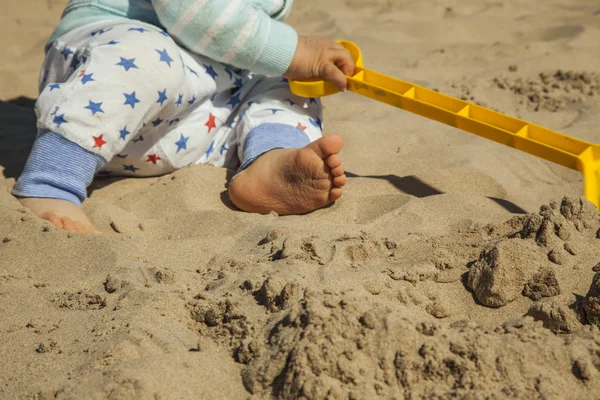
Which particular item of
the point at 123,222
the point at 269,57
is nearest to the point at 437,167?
the point at 269,57

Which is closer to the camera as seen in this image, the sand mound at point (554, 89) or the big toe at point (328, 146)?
the big toe at point (328, 146)

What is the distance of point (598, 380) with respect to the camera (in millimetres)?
916

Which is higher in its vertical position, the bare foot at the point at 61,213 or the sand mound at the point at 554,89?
the bare foot at the point at 61,213

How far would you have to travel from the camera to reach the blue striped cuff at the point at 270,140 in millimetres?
1829

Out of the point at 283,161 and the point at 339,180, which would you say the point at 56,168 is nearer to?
the point at 283,161

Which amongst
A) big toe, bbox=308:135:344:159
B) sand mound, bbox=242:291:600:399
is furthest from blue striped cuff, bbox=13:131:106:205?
sand mound, bbox=242:291:600:399

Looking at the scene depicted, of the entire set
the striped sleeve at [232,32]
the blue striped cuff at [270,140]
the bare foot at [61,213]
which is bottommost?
the bare foot at [61,213]

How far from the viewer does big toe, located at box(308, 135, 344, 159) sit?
5.19ft

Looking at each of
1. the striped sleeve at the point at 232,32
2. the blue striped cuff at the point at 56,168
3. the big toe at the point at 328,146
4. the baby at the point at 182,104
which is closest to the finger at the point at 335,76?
the baby at the point at 182,104

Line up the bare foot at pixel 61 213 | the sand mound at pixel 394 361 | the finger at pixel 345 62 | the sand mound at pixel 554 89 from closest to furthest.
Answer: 1. the sand mound at pixel 394 361
2. the bare foot at pixel 61 213
3. the finger at pixel 345 62
4. the sand mound at pixel 554 89

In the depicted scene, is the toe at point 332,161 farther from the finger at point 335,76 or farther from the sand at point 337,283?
the finger at point 335,76

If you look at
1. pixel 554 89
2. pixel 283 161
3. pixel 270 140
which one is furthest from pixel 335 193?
pixel 554 89

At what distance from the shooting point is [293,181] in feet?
5.45

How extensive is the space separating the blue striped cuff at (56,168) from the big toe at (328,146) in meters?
0.54
